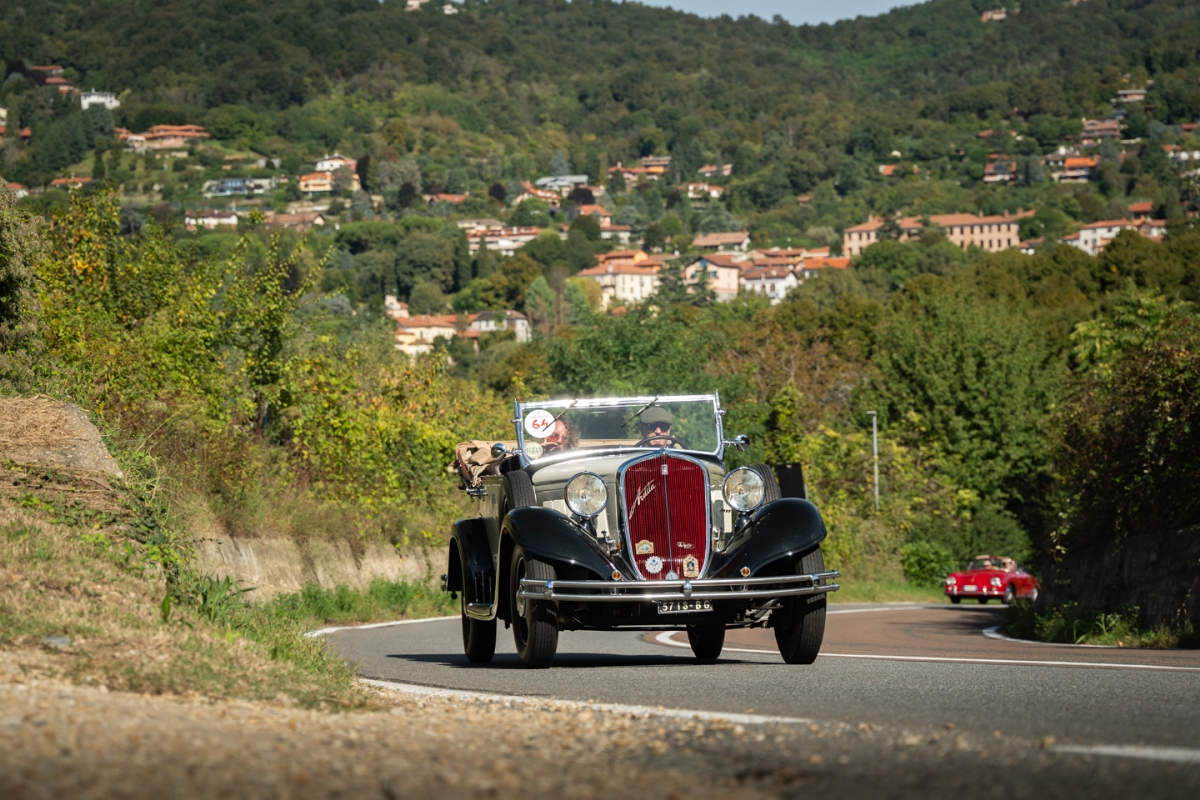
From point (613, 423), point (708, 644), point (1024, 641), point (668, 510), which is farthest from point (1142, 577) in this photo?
point (668, 510)

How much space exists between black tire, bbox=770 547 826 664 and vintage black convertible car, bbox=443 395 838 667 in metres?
0.01

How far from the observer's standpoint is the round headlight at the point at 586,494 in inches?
415

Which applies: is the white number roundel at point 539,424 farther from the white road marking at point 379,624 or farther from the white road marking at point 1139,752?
the white road marking at point 1139,752

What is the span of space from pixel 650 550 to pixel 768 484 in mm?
1281

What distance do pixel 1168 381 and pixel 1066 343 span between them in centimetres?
5081

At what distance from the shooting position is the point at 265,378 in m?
26.2

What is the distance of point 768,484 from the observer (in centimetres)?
1114

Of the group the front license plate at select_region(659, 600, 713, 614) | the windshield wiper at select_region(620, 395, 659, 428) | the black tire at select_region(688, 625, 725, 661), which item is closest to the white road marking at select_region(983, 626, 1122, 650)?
the black tire at select_region(688, 625, 725, 661)

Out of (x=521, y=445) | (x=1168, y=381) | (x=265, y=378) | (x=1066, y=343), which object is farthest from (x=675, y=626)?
(x=1066, y=343)

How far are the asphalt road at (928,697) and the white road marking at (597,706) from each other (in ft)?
0.48

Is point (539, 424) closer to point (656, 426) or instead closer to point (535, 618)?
point (656, 426)

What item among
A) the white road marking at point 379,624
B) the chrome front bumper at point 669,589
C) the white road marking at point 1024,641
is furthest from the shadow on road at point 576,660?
the white road marking at point 1024,641

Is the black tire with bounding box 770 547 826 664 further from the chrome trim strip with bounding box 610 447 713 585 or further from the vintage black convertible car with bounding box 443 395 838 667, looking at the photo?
the chrome trim strip with bounding box 610 447 713 585

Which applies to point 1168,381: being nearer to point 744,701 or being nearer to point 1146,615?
point 1146,615
